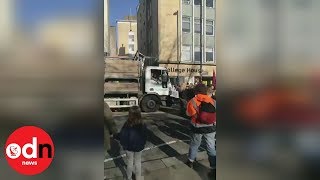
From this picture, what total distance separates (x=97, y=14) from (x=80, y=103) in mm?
724

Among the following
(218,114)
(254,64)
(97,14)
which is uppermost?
(97,14)

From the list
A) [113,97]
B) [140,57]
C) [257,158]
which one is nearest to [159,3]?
[140,57]

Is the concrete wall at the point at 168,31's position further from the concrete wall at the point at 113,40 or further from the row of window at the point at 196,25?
the concrete wall at the point at 113,40

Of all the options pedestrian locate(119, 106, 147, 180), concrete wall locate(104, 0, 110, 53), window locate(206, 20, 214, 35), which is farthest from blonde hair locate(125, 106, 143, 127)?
window locate(206, 20, 214, 35)

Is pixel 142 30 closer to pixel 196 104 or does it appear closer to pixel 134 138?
pixel 196 104

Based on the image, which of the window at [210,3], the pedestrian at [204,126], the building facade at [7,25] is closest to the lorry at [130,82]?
the pedestrian at [204,126]

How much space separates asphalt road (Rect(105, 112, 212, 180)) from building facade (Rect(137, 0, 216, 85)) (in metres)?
0.43

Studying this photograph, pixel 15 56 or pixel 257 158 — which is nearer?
pixel 15 56

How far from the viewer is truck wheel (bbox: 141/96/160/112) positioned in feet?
11.2

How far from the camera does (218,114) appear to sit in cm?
340

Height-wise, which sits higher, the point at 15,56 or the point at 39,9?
the point at 39,9

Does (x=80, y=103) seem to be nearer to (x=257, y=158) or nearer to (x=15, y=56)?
(x=15, y=56)

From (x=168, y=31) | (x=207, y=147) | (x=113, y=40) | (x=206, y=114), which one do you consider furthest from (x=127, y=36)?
(x=207, y=147)

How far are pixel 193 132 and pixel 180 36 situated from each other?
83 centimetres
